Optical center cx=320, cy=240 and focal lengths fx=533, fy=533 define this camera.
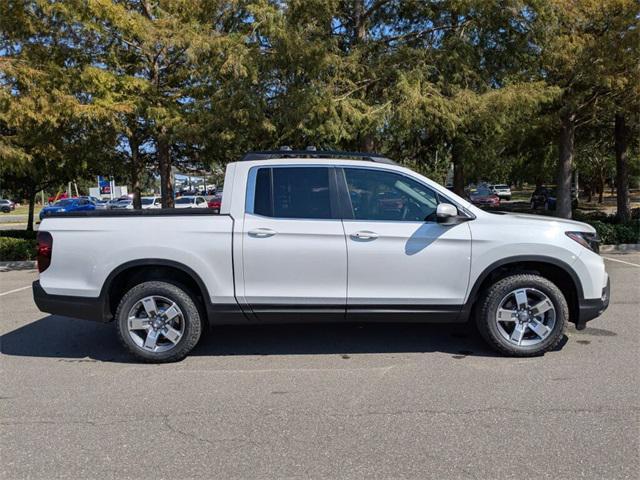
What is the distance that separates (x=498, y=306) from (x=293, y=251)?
6.28 feet

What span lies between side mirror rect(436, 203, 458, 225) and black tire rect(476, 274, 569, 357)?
761 millimetres

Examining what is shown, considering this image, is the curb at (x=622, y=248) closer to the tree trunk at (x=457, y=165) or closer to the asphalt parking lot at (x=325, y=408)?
the tree trunk at (x=457, y=165)

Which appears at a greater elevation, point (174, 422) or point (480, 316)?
point (480, 316)

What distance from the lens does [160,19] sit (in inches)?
464

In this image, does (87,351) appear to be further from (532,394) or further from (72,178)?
(72,178)

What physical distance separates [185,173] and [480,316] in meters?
12.3

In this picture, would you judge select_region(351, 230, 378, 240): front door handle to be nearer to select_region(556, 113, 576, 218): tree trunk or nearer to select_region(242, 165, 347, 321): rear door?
select_region(242, 165, 347, 321): rear door

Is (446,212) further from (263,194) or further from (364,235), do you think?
(263,194)

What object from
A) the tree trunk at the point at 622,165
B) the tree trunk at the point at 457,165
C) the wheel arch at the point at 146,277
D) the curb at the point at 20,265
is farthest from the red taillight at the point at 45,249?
the tree trunk at the point at 622,165

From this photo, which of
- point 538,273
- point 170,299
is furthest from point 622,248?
point 170,299

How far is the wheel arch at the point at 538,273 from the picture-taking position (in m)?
4.75

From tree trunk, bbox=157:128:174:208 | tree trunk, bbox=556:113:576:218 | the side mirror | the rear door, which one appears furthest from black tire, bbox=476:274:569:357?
tree trunk, bbox=157:128:174:208

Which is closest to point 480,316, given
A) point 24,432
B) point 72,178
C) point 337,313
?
point 337,313

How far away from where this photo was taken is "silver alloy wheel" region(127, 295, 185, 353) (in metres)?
4.82
